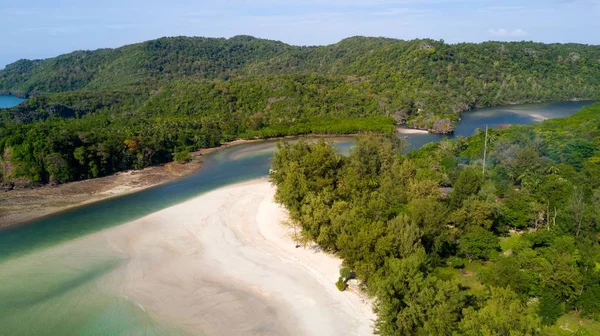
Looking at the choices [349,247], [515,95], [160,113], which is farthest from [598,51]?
[349,247]

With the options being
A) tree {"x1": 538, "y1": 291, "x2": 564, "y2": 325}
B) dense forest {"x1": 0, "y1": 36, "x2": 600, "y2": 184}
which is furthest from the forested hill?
tree {"x1": 538, "y1": 291, "x2": 564, "y2": 325}

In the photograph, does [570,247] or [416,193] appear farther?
[416,193]

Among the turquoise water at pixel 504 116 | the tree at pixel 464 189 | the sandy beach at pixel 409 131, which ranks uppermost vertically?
the turquoise water at pixel 504 116

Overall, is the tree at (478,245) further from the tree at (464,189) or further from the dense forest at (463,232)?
the tree at (464,189)

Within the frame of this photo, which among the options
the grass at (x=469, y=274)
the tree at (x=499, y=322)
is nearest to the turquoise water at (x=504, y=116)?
the grass at (x=469, y=274)

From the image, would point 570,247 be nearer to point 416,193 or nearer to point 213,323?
point 416,193

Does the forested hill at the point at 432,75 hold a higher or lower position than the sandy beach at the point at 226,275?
higher
